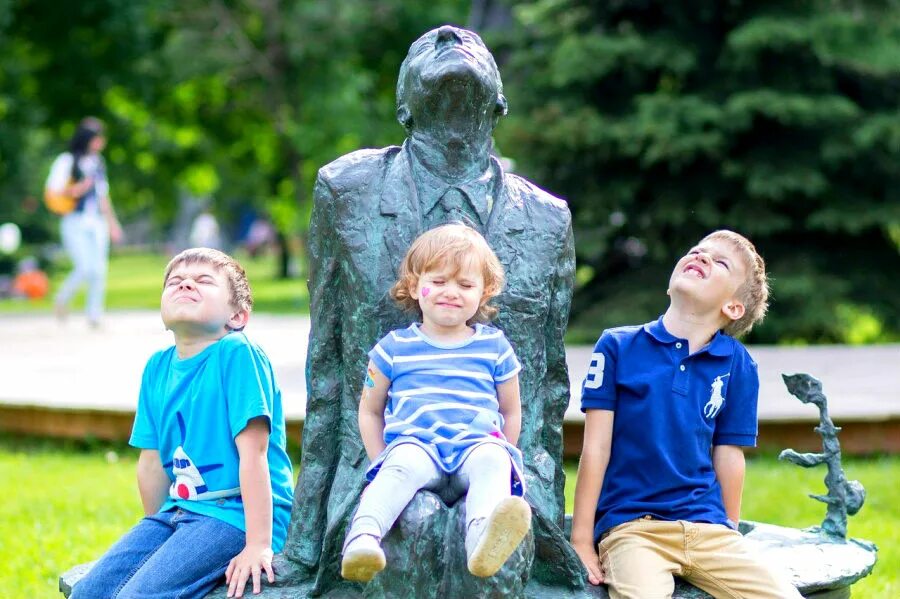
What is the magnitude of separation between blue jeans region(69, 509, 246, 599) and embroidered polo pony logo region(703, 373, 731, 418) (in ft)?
4.71

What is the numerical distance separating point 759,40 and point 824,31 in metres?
0.63

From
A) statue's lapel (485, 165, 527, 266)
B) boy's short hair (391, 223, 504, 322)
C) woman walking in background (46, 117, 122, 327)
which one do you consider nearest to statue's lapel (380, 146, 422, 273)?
boy's short hair (391, 223, 504, 322)

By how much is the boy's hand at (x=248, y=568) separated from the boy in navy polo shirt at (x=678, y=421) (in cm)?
91

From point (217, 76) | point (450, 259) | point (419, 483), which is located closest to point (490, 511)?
point (419, 483)

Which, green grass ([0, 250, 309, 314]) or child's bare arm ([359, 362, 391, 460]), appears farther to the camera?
green grass ([0, 250, 309, 314])

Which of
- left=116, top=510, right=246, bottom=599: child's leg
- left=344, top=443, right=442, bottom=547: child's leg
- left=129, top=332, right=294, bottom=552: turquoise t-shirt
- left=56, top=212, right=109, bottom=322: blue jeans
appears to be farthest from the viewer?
left=56, top=212, right=109, bottom=322: blue jeans

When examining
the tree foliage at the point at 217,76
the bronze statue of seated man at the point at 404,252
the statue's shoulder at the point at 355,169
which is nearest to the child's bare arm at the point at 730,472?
the bronze statue of seated man at the point at 404,252

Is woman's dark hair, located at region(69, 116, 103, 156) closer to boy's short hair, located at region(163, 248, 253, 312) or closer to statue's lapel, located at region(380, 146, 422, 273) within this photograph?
boy's short hair, located at region(163, 248, 253, 312)

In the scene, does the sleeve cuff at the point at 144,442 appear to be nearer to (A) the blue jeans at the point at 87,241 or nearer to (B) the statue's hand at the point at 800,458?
(B) the statue's hand at the point at 800,458

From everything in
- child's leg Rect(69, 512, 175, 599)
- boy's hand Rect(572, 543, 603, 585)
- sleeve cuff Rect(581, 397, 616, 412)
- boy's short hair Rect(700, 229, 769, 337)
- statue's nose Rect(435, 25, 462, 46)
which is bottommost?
child's leg Rect(69, 512, 175, 599)

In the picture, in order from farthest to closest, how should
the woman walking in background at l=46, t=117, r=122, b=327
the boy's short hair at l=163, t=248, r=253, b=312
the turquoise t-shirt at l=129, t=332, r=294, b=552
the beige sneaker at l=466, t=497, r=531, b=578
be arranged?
the woman walking in background at l=46, t=117, r=122, b=327 → the boy's short hair at l=163, t=248, r=253, b=312 → the turquoise t-shirt at l=129, t=332, r=294, b=552 → the beige sneaker at l=466, t=497, r=531, b=578

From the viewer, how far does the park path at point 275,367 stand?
7.79 meters

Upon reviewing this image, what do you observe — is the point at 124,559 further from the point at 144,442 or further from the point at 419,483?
the point at 419,483

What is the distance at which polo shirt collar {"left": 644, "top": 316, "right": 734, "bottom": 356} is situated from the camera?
3.87m
